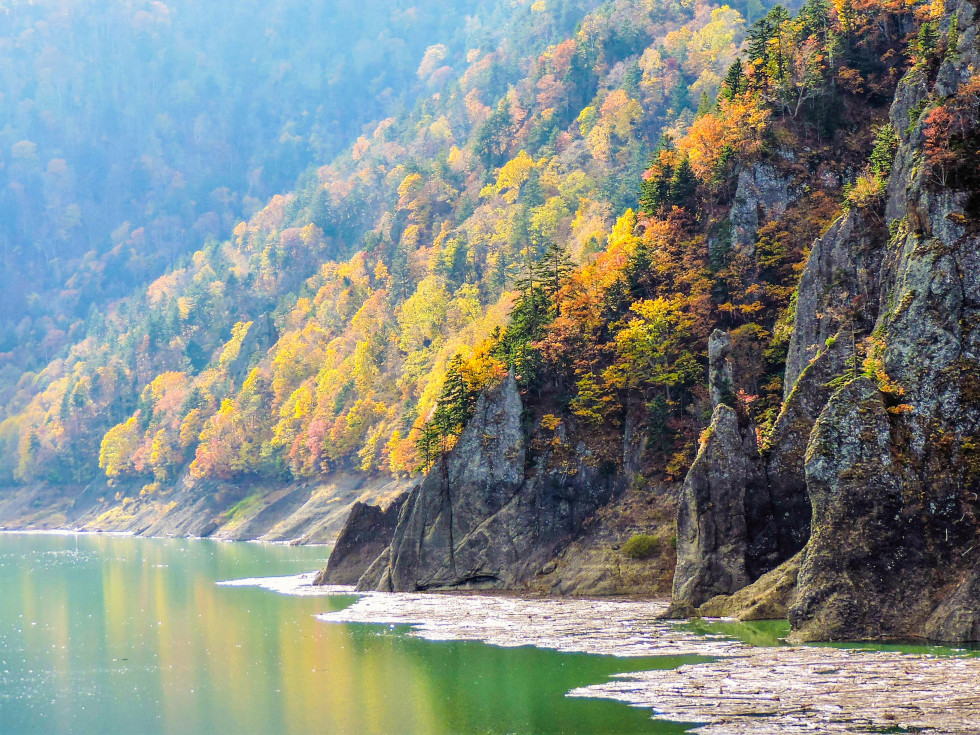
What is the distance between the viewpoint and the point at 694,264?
73250 millimetres

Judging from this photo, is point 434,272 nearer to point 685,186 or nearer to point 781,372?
point 685,186

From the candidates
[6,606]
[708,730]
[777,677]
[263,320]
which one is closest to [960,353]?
[777,677]

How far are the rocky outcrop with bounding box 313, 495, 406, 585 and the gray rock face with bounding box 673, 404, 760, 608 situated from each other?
101ft

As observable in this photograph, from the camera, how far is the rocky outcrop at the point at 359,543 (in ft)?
253

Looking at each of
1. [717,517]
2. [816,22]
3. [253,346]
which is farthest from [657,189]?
[253,346]

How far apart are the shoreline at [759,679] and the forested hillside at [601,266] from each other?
1403 cm

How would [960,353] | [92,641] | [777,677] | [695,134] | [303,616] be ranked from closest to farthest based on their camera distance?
[777,677]
[960,353]
[92,641]
[303,616]
[695,134]

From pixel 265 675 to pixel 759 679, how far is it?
19466 mm

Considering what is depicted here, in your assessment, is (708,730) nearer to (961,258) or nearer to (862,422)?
(862,422)

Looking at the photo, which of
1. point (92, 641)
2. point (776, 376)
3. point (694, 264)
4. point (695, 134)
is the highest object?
point (695, 134)

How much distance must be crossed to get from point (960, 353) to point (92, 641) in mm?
42719

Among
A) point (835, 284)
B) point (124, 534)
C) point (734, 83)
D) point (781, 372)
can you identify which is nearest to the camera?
point (835, 284)

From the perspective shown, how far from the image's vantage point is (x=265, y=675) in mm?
42125

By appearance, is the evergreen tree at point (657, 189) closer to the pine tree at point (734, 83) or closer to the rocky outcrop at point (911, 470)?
the pine tree at point (734, 83)
